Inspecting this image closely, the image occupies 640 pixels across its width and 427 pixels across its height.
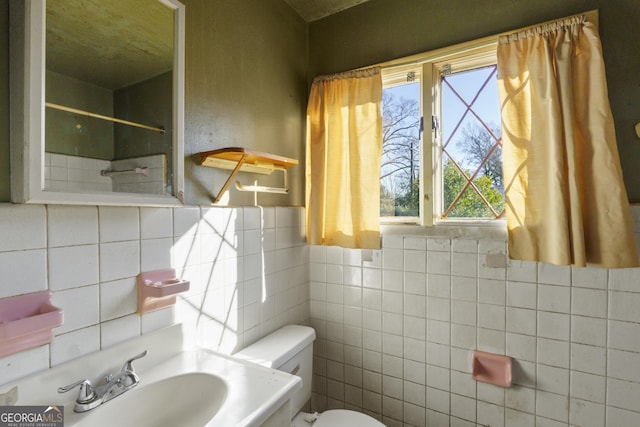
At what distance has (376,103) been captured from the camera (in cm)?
171

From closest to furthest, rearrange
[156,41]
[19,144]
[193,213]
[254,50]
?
[19,144] → [156,41] → [193,213] → [254,50]

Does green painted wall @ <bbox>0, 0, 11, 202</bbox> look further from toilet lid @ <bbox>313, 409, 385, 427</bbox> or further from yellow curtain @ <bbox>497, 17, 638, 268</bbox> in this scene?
yellow curtain @ <bbox>497, 17, 638, 268</bbox>

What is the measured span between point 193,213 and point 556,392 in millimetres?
1679

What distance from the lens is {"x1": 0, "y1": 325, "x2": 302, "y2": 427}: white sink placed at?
0.83m

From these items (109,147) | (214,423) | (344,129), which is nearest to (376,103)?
(344,129)

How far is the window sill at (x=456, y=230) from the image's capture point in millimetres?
1478

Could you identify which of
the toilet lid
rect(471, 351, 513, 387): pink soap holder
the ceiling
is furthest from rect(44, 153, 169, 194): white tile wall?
rect(471, 351, 513, 387): pink soap holder

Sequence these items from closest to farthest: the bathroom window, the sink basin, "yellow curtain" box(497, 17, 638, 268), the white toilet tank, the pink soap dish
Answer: the pink soap dish, the sink basin, "yellow curtain" box(497, 17, 638, 268), the white toilet tank, the bathroom window

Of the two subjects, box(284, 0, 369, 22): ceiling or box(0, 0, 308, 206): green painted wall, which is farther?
box(284, 0, 369, 22): ceiling

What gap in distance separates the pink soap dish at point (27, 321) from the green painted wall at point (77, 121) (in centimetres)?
39

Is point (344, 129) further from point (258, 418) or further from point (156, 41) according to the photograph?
point (258, 418)

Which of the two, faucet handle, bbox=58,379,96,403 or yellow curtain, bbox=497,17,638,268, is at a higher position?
yellow curtain, bbox=497,17,638,268
